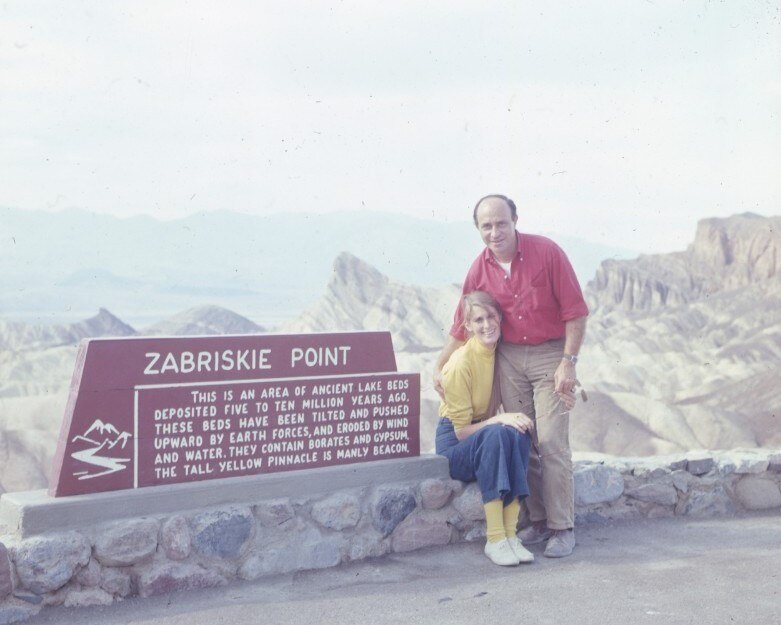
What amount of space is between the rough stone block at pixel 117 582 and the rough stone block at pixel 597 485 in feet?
8.24

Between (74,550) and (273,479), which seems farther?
(273,479)

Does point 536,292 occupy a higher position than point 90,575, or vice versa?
point 536,292

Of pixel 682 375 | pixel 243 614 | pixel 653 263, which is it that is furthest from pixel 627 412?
pixel 243 614

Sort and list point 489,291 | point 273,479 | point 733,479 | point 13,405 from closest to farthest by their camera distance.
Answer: point 273,479 → point 489,291 → point 733,479 → point 13,405

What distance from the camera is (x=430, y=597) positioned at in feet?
13.4

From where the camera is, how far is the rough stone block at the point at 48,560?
3807 millimetres

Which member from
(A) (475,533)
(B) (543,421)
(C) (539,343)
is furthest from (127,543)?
(C) (539,343)

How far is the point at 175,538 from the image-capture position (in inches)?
164

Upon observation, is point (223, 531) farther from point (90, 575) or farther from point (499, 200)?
point (499, 200)

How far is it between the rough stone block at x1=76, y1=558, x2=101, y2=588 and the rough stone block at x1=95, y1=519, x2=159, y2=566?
0.10 feet

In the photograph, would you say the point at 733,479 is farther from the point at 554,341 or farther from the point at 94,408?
the point at 94,408

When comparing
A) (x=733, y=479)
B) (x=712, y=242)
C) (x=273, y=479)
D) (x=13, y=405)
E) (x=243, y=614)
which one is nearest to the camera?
(x=243, y=614)

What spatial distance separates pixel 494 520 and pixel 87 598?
1.91 metres

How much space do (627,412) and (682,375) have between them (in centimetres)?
518
